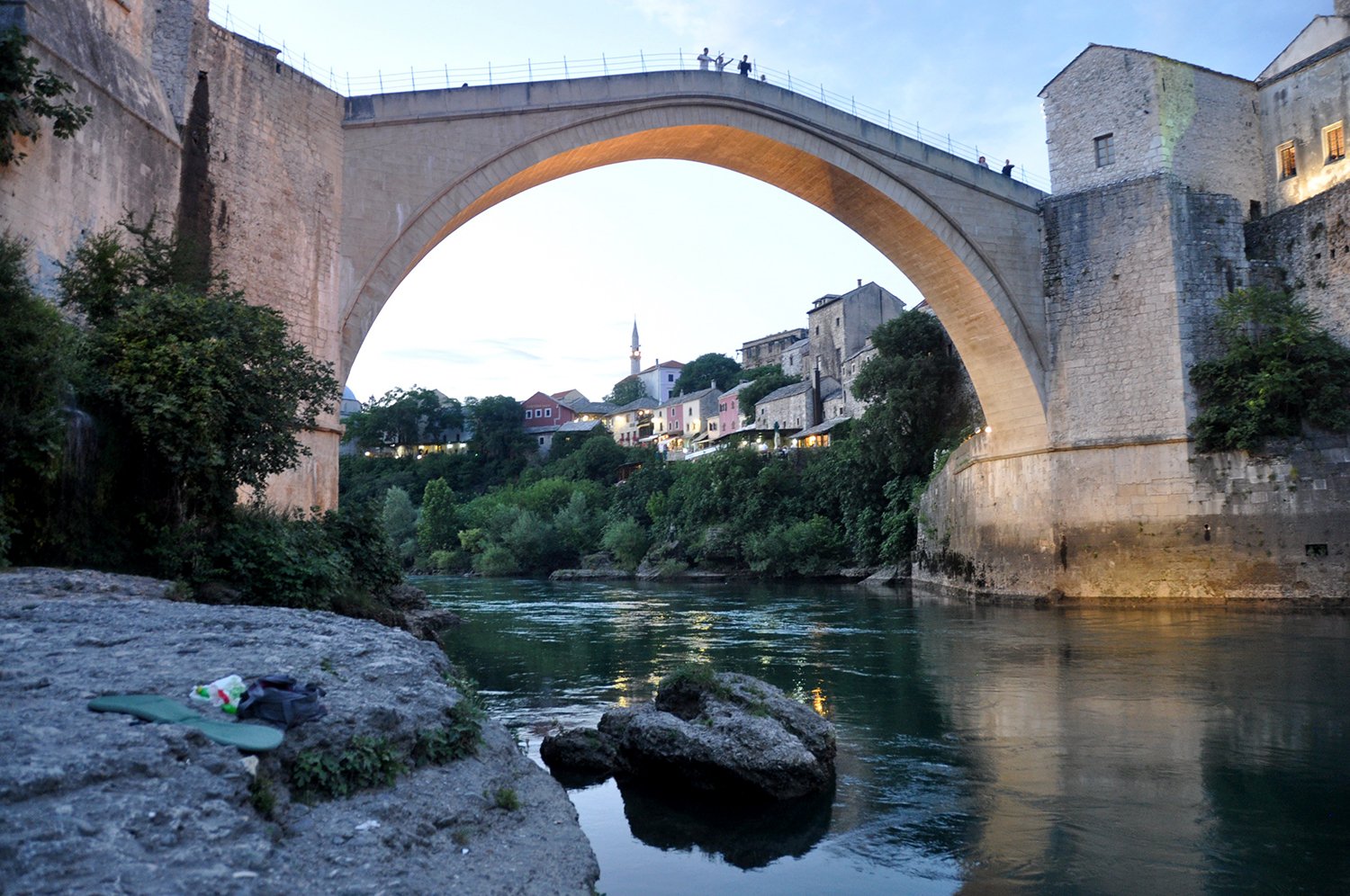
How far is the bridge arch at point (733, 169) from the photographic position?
1292 cm

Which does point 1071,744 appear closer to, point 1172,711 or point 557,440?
point 1172,711

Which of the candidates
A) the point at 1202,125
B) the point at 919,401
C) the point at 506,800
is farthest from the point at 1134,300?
the point at 506,800

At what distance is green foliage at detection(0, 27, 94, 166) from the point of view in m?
7.87

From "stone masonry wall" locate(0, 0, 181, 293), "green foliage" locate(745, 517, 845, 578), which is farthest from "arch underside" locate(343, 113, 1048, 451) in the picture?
"green foliage" locate(745, 517, 845, 578)

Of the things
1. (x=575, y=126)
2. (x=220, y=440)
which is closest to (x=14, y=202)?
(x=220, y=440)

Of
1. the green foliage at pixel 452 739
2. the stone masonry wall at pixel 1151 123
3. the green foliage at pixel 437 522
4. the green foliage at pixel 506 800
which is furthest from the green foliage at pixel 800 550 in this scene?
the green foliage at pixel 506 800

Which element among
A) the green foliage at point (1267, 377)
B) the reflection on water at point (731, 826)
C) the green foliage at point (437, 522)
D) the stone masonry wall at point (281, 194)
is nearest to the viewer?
the reflection on water at point (731, 826)

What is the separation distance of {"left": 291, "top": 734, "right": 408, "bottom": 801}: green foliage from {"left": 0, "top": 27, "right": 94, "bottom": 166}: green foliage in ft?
23.9

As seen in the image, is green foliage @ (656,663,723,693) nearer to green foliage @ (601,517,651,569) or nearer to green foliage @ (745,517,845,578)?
green foliage @ (745,517,845,578)

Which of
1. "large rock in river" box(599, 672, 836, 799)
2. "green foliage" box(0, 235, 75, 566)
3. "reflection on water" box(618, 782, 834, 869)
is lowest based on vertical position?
"reflection on water" box(618, 782, 834, 869)

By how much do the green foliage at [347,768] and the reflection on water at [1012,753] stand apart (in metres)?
1.18

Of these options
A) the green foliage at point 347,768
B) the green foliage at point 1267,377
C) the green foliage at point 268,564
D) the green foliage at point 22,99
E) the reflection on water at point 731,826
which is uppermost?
the green foliage at point 22,99

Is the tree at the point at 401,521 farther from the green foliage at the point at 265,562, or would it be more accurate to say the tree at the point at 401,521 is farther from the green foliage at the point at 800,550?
the green foliage at the point at 265,562

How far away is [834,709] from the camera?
25.2ft
